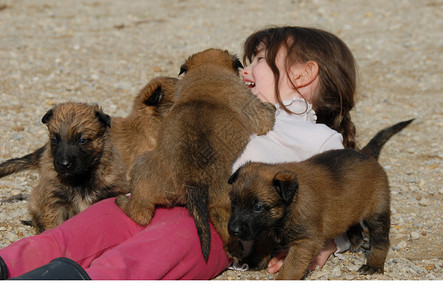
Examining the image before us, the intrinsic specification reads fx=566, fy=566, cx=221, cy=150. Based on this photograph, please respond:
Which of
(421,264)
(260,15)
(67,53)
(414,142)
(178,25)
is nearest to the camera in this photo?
(421,264)

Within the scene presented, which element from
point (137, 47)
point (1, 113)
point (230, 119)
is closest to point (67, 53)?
point (137, 47)

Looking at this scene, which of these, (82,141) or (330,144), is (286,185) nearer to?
(330,144)

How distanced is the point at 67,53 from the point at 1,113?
108 inches

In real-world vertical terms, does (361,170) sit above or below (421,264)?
above

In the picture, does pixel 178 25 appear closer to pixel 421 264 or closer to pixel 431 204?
pixel 431 204

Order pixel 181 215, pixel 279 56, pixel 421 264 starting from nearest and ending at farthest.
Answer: pixel 181 215
pixel 421 264
pixel 279 56

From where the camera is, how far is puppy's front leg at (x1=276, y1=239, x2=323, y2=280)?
12.4 feet

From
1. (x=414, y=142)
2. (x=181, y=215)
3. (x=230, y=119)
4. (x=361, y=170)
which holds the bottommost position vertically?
(x=414, y=142)

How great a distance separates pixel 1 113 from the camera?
7.33 metres

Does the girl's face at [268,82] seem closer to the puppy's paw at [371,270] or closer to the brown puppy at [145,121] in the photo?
the brown puppy at [145,121]

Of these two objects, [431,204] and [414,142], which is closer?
[431,204]

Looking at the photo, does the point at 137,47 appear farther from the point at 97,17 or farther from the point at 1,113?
the point at 1,113

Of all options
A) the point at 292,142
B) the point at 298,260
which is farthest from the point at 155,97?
the point at 298,260

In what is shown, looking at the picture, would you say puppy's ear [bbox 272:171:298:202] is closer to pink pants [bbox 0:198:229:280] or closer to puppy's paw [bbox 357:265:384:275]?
pink pants [bbox 0:198:229:280]
